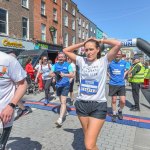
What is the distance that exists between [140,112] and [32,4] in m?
18.0

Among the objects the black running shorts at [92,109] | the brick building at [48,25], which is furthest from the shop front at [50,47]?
the black running shorts at [92,109]

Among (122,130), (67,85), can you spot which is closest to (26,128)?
(67,85)

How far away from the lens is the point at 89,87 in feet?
11.2

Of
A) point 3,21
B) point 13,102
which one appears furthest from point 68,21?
point 13,102

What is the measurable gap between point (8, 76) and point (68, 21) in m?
29.6

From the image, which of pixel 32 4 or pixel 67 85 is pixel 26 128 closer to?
pixel 67 85

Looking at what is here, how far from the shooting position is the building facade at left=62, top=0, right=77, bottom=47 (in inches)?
1185

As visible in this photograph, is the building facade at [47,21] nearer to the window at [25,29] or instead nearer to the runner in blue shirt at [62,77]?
the window at [25,29]

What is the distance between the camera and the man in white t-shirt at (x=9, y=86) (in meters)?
2.58

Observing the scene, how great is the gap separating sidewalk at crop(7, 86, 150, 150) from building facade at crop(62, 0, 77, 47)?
24.6m

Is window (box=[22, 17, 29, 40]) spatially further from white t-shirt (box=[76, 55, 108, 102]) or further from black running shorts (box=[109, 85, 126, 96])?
white t-shirt (box=[76, 55, 108, 102])

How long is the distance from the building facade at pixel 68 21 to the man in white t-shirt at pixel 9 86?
27.5 metres

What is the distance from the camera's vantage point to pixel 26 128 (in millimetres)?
5562

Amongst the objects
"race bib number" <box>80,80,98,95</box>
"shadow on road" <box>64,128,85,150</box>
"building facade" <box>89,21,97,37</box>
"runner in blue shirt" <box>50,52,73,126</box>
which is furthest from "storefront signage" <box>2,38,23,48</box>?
"building facade" <box>89,21,97,37</box>
